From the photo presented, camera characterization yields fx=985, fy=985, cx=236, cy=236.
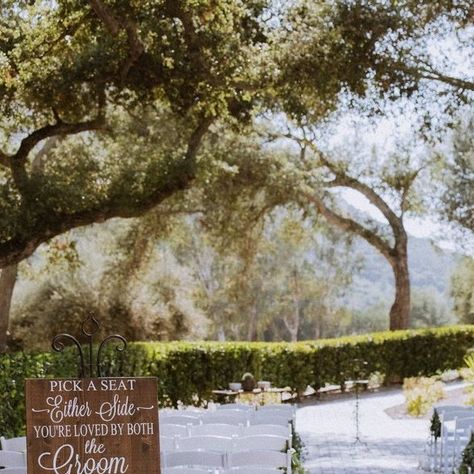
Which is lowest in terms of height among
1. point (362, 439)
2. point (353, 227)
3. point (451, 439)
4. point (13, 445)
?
point (362, 439)

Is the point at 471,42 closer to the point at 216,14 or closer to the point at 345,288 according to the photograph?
the point at 216,14

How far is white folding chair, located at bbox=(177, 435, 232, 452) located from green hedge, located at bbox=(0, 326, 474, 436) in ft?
14.9

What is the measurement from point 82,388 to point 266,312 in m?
43.2

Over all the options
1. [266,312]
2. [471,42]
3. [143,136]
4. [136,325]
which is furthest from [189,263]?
[471,42]

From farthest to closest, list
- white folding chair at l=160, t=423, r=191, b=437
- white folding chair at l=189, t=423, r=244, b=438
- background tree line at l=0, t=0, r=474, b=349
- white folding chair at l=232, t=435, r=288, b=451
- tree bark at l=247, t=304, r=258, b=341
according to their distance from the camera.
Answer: tree bark at l=247, t=304, r=258, b=341, background tree line at l=0, t=0, r=474, b=349, white folding chair at l=160, t=423, r=191, b=437, white folding chair at l=189, t=423, r=244, b=438, white folding chair at l=232, t=435, r=288, b=451

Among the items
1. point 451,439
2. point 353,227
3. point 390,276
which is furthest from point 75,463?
point 390,276

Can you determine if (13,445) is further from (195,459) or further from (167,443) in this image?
(195,459)

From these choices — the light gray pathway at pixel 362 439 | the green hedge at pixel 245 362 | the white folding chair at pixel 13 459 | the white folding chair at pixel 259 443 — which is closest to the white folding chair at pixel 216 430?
the white folding chair at pixel 259 443

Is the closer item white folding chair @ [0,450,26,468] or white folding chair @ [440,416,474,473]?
white folding chair @ [0,450,26,468]

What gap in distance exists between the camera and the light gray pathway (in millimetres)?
12242

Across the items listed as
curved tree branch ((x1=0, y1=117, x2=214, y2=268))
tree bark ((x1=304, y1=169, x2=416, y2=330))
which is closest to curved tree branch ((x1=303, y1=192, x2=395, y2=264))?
tree bark ((x1=304, y1=169, x2=416, y2=330))

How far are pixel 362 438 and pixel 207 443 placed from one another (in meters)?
7.74

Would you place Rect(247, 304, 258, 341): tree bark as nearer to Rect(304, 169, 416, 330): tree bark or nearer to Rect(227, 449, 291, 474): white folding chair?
Rect(304, 169, 416, 330): tree bark

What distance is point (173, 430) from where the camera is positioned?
355 inches
